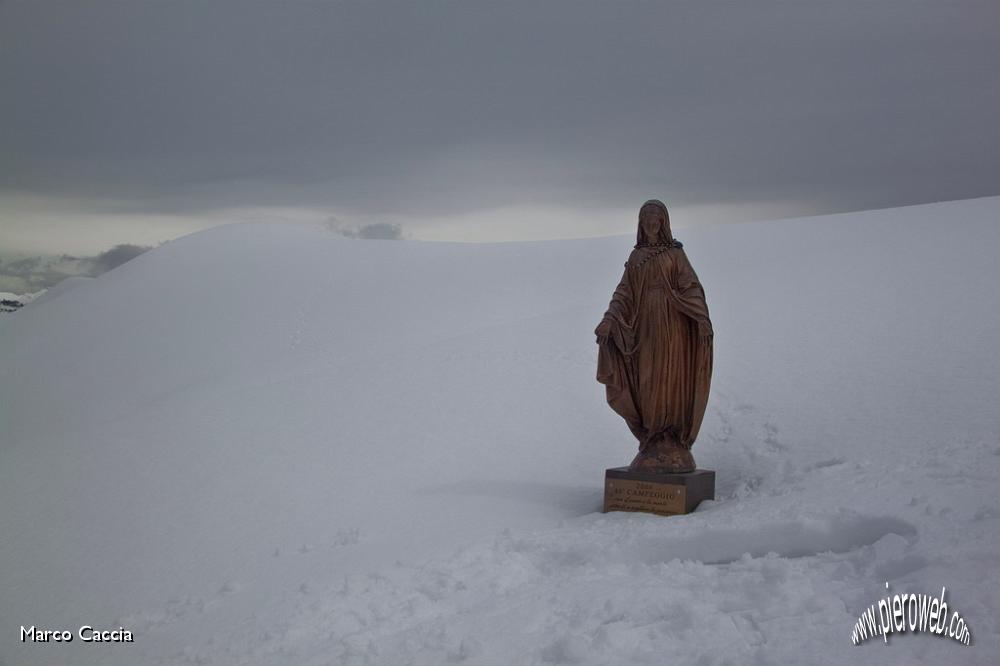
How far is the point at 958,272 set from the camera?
15.1 metres

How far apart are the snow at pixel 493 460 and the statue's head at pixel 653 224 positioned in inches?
95.5

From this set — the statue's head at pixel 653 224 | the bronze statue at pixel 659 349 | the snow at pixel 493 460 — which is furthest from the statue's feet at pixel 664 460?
the statue's head at pixel 653 224

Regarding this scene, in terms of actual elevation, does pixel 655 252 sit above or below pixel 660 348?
above

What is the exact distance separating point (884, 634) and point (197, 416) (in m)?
9.96

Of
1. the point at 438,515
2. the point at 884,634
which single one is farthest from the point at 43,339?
the point at 884,634

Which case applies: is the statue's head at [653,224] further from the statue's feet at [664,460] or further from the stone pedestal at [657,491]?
the stone pedestal at [657,491]

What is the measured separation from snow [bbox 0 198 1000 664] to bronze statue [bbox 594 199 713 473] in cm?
78

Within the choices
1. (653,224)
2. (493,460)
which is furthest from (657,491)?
(493,460)

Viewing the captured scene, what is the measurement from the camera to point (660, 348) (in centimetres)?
927

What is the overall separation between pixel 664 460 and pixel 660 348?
100cm

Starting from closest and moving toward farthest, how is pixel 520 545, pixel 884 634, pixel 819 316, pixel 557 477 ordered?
pixel 884 634, pixel 520 545, pixel 557 477, pixel 819 316

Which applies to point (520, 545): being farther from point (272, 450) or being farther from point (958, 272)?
point (958, 272)

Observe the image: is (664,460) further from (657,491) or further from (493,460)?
(493,460)

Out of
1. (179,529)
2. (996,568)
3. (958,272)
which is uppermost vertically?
(958,272)
